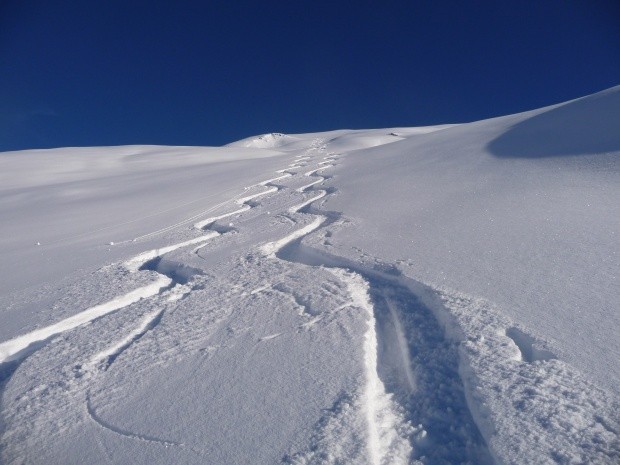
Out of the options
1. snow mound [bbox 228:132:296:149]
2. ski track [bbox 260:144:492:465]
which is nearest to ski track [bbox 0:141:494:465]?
ski track [bbox 260:144:492:465]

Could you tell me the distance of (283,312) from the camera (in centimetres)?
308

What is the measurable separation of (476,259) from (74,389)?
2.72 meters

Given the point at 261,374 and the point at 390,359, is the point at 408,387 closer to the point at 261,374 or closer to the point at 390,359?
the point at 390,359

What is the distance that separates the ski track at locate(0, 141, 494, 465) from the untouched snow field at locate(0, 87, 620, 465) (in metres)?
0.01

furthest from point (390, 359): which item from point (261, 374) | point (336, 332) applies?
point (261, 374)

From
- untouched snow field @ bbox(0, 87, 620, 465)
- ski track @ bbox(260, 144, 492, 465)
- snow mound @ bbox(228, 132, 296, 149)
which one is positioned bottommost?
ski track @ bbox(260, 144, 492, 465)

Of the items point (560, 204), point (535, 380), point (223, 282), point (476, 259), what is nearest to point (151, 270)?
point (223, 282)

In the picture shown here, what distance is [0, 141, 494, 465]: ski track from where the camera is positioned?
190cm

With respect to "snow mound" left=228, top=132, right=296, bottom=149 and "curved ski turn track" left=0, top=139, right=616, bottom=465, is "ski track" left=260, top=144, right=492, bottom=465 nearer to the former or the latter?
"curved ski turn track" left=0, top=139, right=616, bottom=465

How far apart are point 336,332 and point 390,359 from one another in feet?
1.21

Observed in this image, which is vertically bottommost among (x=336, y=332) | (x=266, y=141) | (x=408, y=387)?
(x=408, y=387)

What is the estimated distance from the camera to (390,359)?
251 cm

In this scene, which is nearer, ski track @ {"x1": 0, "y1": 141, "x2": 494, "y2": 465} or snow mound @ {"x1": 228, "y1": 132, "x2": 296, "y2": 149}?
ski track @ {"x1": 0, "y1": 141, "x2": 494, "y2": 465}

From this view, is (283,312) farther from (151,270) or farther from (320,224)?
(320,224)
